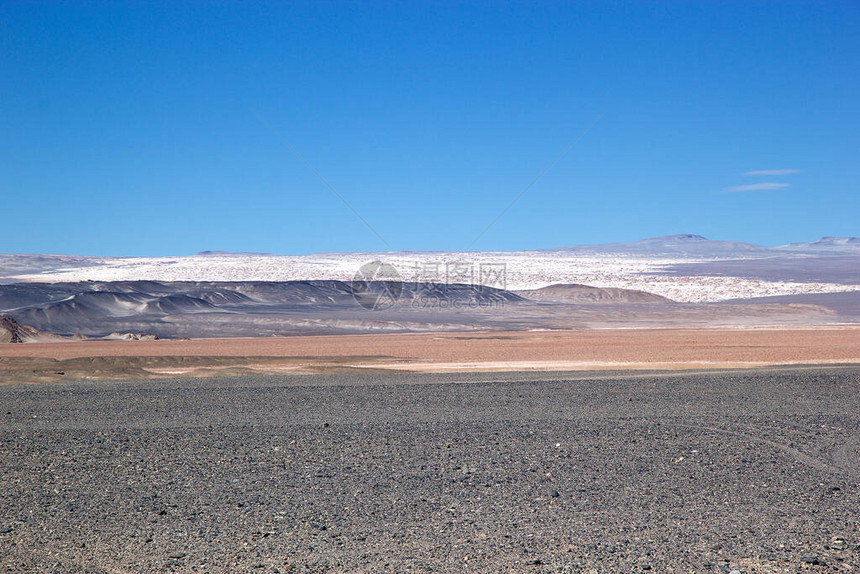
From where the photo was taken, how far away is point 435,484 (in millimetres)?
7723

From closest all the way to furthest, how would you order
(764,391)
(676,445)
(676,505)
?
(676,505) < (676,445) < (764,391)

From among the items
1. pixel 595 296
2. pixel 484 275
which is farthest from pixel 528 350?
pixel 484 275

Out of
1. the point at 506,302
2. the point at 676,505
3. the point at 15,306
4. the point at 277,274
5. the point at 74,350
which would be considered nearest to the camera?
the point at 676,505

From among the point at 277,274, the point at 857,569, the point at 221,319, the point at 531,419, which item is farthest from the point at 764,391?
the point at 277,274

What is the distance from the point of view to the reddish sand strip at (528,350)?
957 inches

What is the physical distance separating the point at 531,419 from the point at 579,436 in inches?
62.6

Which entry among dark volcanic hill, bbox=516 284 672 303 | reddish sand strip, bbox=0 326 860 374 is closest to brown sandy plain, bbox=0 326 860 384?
reddish sand strip, bbox=0 326 860 374

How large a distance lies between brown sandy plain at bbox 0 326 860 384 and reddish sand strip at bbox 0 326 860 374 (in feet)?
0.12

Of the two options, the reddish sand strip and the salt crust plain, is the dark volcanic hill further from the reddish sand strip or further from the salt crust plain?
the reddish sand strip

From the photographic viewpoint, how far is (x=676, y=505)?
6855 millimetres

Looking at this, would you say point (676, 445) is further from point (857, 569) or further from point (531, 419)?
point (857, 569)

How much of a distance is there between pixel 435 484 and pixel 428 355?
66.8 ft

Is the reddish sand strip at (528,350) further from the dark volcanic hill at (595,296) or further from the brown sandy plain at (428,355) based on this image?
the dark volcanic hill at (595,296)

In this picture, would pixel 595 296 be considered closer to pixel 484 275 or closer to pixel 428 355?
pixel 484 275
